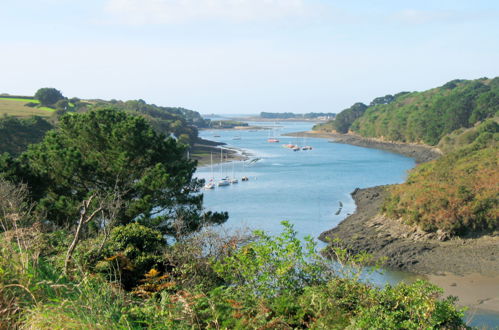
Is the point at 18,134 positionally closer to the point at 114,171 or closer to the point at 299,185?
the point at 299,185

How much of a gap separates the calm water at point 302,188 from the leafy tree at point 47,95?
34.6m

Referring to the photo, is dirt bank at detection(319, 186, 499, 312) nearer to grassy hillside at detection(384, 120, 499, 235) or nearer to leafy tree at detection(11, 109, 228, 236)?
grassy hillside at detection(384, 120, 499, 235)

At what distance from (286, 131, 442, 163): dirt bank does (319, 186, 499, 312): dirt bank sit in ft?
147

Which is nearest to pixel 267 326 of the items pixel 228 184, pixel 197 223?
pixel 197 223

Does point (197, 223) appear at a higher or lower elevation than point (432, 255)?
higher

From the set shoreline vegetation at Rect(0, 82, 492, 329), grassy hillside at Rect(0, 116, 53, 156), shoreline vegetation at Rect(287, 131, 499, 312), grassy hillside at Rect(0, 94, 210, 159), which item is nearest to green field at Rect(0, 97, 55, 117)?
grassy hillside at Rect(0, 94, 210, 159)

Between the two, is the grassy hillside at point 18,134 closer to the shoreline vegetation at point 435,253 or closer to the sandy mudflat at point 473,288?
the shoreline vegetation at point 435,253

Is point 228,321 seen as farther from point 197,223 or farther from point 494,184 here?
point 494,184

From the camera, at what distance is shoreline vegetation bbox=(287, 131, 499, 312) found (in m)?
20.4

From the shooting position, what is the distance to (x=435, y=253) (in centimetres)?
2466

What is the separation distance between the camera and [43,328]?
140 inches

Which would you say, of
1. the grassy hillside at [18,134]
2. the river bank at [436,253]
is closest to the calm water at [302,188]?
the river bank at [436,253]

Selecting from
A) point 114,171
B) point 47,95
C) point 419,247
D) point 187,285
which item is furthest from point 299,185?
point 47,95

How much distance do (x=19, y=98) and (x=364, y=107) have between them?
3267 inches
